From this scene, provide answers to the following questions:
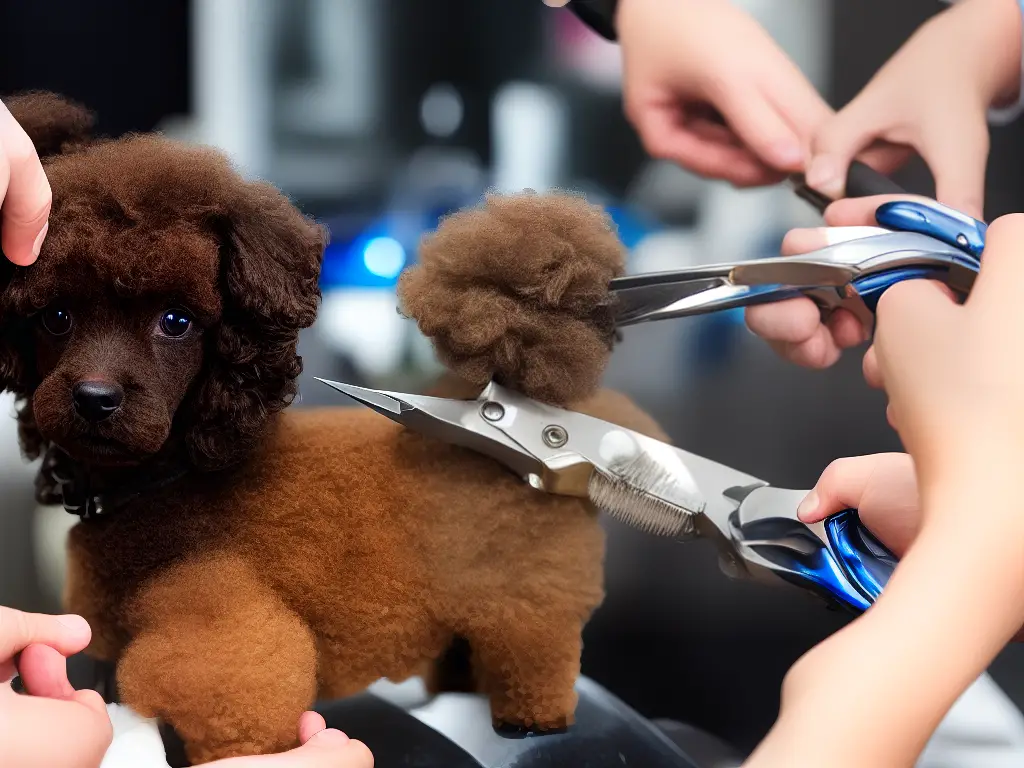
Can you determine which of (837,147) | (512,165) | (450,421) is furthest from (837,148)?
(450,421)

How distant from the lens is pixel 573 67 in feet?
2.26

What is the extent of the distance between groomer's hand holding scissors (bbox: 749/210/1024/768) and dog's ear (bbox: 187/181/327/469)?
0.97ft

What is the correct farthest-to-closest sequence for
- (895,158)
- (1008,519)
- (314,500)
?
(895,158)
(314,500)
(1008,519)

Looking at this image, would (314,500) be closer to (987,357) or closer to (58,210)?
(58,210)

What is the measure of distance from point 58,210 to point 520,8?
1.27 feet

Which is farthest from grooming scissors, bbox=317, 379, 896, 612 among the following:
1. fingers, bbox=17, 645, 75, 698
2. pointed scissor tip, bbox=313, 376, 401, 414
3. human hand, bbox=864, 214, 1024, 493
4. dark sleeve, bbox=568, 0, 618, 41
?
dark sleeve, bbox=568, 0, 618, 41

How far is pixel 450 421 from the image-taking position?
0.50 meters

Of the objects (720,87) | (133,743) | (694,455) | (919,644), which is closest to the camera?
(919,644)

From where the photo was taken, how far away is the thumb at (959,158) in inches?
23.4

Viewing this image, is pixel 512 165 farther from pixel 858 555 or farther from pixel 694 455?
pixel 858 555

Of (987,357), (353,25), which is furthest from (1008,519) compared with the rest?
(353,25)

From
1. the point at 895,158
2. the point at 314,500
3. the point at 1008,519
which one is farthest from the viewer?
the point at 895,158

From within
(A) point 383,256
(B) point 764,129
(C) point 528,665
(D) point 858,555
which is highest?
(B) point 764,129

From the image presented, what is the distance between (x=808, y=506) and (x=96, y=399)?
1.19ft
